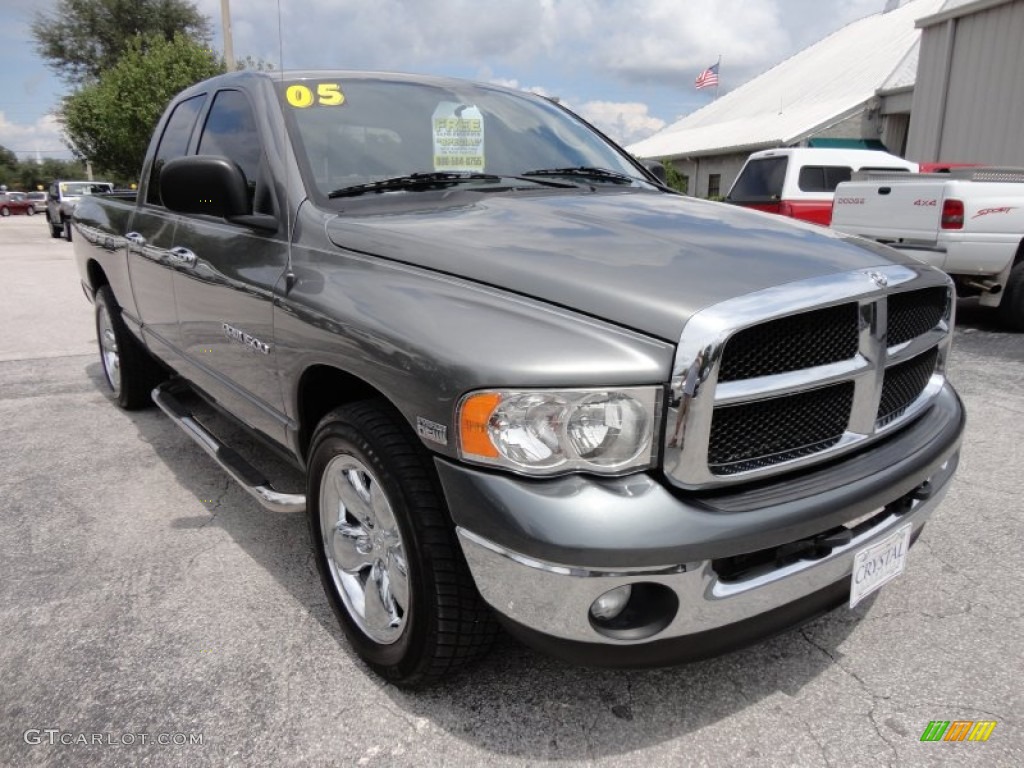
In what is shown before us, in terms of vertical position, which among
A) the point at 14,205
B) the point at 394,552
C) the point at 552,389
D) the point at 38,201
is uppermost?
the point at 552,389

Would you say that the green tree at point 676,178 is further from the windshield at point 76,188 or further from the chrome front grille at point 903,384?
the chrome front grille at point 903,384

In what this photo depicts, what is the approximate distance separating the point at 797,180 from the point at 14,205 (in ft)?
153

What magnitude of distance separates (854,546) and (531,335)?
3.30 ft

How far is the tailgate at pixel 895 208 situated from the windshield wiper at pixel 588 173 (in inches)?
197

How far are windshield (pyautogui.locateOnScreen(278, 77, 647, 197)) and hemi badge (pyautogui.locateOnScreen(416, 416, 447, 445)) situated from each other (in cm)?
112

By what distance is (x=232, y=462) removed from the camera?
9.89ft

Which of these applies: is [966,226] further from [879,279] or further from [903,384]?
[879,279]

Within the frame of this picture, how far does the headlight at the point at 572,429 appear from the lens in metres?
1.71

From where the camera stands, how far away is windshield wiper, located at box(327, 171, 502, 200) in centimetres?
265

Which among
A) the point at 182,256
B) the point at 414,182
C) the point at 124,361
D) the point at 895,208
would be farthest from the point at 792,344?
the point at 895,208

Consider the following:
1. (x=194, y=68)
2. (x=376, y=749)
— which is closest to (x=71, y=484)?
(x=376, y=749)

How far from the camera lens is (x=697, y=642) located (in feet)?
5.94

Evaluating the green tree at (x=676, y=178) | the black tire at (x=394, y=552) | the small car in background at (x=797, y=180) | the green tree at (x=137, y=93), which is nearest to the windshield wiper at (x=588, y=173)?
the black tire at (x=394, y=552)

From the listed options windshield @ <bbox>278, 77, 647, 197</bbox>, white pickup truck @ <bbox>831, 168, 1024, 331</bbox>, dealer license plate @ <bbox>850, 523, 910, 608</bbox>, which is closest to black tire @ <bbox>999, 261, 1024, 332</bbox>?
white pickup truck @ <bbox>831, 168, 1024, 331</bbox>
